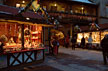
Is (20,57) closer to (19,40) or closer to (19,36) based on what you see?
(19,40)

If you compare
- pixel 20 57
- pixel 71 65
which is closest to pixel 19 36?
pixel 20 57

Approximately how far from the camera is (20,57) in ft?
26.9

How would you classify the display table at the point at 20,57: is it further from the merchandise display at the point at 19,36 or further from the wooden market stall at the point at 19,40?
the merchandise display at the point at 19,36

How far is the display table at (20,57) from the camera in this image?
7324mm

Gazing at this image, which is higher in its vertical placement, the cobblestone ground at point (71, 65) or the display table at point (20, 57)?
the display table at point (20, 57)

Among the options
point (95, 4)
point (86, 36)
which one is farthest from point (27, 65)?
point (95, 4)

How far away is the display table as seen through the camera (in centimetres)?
732

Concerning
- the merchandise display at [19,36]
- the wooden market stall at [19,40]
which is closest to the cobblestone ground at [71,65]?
the wooden market stall at [19,40]

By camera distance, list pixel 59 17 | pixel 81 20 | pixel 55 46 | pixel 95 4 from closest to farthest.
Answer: pixel 55 46
pixel 59 17
pixel 81 20
pixel 95 4

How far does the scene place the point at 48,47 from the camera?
13.4 meters

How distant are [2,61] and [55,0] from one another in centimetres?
2084

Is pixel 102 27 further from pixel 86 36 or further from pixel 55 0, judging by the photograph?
pixel 55 0

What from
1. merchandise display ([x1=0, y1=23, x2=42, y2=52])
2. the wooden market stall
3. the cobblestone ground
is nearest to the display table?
the wooden market stall

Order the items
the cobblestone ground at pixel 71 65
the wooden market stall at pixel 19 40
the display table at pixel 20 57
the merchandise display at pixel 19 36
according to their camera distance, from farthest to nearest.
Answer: the merchandise display at pixel 19 36
the cobblestone ground at pixel 71 65
the wooden market stall at pixel 19 40
the display table at pixel 20 57
